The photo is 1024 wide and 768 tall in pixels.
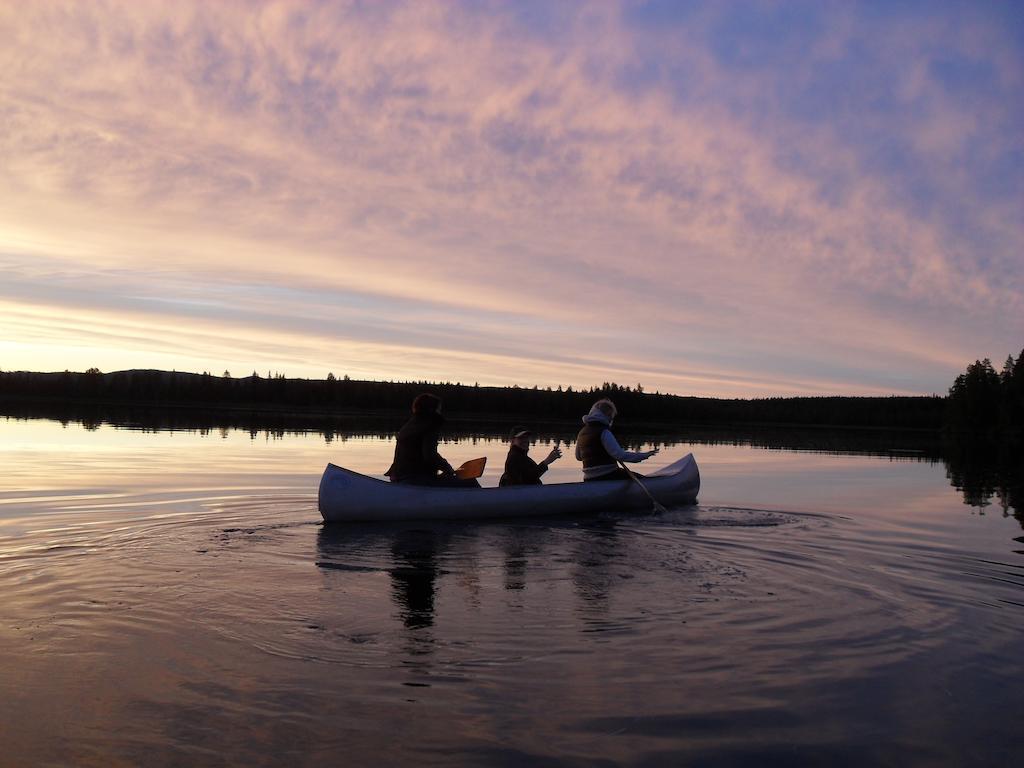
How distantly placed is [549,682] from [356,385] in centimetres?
9424

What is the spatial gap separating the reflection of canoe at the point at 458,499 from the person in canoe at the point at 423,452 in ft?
1.09

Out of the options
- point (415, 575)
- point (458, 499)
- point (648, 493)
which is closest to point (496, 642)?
point (415, 575)

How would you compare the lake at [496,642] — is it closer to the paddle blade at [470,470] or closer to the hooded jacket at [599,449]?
the paddle blade at [470,470]

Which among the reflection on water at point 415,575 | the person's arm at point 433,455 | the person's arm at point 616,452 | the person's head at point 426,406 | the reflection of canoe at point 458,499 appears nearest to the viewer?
the reflection on water at point 415,575

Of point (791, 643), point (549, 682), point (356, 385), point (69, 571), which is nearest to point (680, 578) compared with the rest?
point (791, 643)

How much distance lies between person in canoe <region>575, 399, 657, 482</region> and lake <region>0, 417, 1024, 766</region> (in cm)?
217

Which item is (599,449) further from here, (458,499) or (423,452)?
(423,452)

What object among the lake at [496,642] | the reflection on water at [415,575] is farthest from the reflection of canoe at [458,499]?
the reflection on water at [415,575]

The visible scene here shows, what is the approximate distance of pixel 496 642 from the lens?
5.94 meters

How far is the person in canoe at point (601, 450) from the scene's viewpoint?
14453 millimetres

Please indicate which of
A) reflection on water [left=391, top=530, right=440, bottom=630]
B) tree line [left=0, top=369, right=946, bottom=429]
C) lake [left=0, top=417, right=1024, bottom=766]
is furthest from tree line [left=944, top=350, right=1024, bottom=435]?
reflection on water [left=391, top=530, right=440, bottom=630]

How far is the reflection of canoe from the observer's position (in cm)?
1180

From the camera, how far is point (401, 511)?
12172 millimetres

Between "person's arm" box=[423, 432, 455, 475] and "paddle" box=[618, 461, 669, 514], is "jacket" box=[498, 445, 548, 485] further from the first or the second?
"paddle" box=[618, 461, 669, 514]
